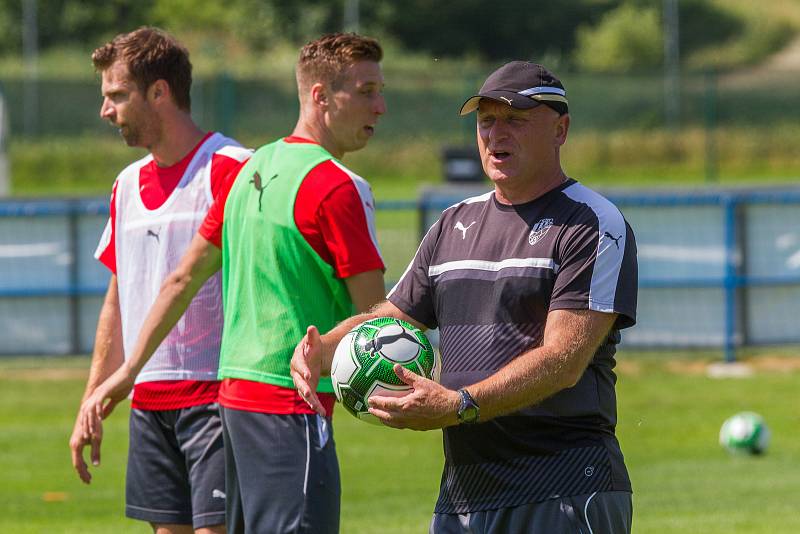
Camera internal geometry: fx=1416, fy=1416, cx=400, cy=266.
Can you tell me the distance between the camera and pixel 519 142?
4.59 meters

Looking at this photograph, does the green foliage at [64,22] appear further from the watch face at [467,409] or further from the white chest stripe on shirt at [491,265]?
the watch face at [467,409]

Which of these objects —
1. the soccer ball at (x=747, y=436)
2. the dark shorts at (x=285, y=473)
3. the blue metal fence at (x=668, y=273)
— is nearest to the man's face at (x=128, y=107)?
the dark shorts at (x=285, y=473)

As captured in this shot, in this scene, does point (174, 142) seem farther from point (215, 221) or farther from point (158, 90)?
point (215, 221)

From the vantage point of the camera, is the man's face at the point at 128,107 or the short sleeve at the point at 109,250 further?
the short sleeve at the point at 109,250

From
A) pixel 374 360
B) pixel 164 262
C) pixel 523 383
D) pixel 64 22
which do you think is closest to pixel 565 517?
pixel 523 383

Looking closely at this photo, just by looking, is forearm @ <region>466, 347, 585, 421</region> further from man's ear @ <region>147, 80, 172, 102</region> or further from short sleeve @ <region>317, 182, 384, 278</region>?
man's ear @ <region>147, 80, 172, 102</region>

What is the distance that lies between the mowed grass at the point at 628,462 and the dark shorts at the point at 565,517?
4.11 meters

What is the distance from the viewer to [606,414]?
465cm

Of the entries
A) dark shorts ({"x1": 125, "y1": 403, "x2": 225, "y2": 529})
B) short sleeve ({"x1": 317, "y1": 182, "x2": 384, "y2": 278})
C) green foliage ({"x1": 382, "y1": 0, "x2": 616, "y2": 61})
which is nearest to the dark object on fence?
dark shorts ({"x1": 125, "y1": 403, "x2": 225, "y2": 529})

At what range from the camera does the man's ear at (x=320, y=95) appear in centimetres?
554

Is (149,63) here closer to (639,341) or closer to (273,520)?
(273,520)

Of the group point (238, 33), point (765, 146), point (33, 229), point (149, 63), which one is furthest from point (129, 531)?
point (238, 33)

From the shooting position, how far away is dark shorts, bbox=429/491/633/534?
456cm

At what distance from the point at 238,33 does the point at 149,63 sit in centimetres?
5448
